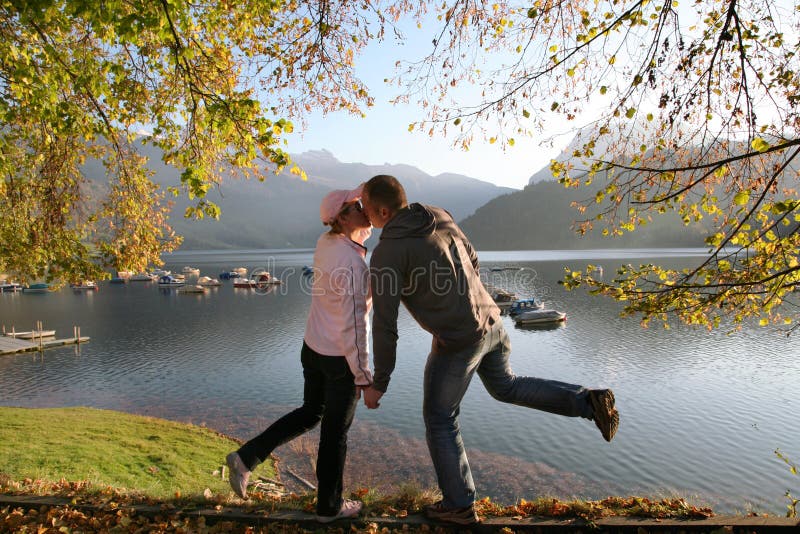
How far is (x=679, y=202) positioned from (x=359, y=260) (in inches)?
191

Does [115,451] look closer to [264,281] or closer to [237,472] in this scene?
[237,472]

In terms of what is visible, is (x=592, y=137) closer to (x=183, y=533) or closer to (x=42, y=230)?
(x=183, y=533)

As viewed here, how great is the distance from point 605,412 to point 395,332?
5.75 ft

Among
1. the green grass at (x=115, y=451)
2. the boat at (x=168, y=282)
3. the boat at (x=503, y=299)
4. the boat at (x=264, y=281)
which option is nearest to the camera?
the green grass at (x=115, y=451)

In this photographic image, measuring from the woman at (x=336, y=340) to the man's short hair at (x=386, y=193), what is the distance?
0.24 meters

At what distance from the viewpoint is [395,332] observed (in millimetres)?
3611

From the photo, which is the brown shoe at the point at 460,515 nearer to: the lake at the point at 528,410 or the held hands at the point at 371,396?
the held hands at the point at 371,396

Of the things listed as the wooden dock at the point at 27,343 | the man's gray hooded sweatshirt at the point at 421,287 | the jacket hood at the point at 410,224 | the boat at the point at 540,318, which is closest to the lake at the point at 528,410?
the wooden dock at the point at 27,343

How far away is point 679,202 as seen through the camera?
644 centimetres

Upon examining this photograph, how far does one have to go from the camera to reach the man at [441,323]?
3598 mm

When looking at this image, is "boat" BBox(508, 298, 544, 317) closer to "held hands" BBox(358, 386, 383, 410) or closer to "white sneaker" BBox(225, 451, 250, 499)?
"white sneaker" BBox(225, 451, 250, 499)

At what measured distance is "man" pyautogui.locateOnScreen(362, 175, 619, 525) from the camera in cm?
360

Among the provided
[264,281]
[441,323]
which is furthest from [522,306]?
[264,281]

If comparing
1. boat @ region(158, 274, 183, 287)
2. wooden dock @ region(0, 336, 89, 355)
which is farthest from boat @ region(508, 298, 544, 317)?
boat @ region(158, 274, 183, 287)
